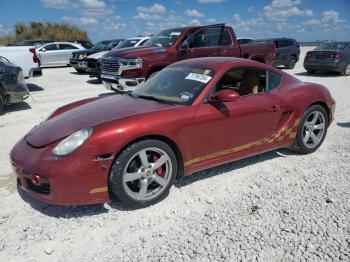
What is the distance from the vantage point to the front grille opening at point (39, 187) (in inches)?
119

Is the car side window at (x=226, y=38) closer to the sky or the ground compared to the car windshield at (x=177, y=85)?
closer to the sky

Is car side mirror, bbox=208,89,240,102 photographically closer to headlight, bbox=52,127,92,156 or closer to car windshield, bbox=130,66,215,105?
car windshield, bbox=130,66,215,105

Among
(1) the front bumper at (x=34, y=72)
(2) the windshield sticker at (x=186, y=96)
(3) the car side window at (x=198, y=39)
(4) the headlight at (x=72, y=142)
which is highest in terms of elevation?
(3) the car side window at (x=198, y=39)

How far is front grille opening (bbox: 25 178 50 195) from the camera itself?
9.95 feet

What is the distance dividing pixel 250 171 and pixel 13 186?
9.51 ft

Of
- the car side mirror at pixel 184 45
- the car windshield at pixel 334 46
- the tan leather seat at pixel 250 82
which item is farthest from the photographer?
the car windshield at pixel 334 46

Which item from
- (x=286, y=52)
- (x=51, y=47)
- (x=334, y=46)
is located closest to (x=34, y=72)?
(x=51, y=47)

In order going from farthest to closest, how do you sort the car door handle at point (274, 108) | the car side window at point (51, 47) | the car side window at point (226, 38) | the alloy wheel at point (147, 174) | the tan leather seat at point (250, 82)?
the car side window at point (51, 47), the car side window at point (226, 38), the tan leather seat at point (250, 82), the car door handle at point (274, 108), the alloy wheel at point (147, 174)

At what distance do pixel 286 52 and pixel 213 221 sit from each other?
49.1 feet

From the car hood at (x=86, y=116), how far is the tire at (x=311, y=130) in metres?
2.12

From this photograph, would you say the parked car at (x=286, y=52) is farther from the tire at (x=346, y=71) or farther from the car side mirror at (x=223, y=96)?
the car side mirror at (x=223, y=96)

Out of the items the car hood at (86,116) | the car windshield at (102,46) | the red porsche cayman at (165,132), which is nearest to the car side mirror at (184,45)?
the red porsche cayman at (165,132)

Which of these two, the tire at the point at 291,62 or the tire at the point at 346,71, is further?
the tire at the point at 291,62

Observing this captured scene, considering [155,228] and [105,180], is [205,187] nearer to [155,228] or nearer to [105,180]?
[155,228]
